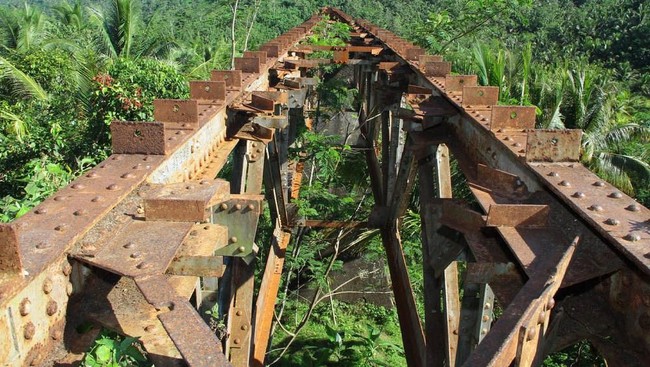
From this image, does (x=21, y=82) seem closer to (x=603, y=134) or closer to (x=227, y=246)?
(x=227, y=246)

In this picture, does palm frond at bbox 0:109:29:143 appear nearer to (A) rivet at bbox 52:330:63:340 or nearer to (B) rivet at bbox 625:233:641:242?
(A) rivet at bbox 52:330:63:340

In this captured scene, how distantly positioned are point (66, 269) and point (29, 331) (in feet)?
0.79

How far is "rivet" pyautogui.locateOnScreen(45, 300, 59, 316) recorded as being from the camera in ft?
5.30

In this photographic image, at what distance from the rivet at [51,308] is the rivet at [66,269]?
0.32 feet

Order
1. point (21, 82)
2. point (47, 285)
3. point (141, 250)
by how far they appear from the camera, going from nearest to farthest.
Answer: point (47, 285) < point (141, 250) < point (21, 82)

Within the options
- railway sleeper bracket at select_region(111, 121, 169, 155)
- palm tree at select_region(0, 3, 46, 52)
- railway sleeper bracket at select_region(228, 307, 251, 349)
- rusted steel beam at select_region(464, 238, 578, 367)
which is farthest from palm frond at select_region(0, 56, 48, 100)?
rusted steel beam at select_region(464, 238, 578, 367)

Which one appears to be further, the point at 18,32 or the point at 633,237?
the point at 18,32

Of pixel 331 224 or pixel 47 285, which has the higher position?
pixel 47 285

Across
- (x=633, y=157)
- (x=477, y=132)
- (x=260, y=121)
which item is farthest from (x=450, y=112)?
(x=633, y=157)

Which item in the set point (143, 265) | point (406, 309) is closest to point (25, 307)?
point (143, 265)

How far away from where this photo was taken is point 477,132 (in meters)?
3.38

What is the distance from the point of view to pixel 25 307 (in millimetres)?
1483

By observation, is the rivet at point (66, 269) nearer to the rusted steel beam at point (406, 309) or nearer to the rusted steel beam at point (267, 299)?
the rusted steel beam at point (406, 309)

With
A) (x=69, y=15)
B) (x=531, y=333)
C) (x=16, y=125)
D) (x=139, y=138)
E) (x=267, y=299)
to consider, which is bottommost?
(x=267, y=299)
